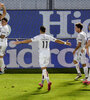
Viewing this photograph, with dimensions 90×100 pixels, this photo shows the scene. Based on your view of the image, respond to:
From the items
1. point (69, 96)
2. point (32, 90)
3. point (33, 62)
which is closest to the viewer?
point (69, 96)

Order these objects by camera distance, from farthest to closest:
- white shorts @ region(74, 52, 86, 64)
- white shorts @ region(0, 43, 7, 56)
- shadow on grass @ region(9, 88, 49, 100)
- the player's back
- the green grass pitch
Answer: white shorts @ region(0, 43, 7, 56), white shorts @ region(74, 52, 86, 64), the player's back, the green grass pitch, shadow on grass @ region(9, 88, 49, 100)

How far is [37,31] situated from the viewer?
11.1m

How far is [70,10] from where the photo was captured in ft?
36.5

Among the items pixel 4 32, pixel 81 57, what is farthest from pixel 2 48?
pixel 81 57

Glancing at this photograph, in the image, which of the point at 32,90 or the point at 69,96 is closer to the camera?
the point at 69,96

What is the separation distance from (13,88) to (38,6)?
206 inches

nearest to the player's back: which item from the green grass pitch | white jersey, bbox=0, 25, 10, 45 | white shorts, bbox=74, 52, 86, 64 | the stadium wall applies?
the green grass pitch

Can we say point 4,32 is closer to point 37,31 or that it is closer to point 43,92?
point 37,31

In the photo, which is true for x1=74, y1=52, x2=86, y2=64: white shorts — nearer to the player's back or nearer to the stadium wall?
the player's back

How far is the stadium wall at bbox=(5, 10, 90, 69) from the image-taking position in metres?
11.1

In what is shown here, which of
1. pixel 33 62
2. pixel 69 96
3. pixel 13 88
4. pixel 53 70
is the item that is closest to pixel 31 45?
pixel 33 62

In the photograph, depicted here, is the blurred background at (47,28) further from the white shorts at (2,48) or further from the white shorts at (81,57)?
the white shorts at (81,57)

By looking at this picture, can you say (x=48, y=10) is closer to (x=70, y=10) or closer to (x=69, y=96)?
(x=70, y=10)

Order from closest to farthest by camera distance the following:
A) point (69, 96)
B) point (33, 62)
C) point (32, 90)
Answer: point (69, 96) < point (32, 90) < point (33, 62)
